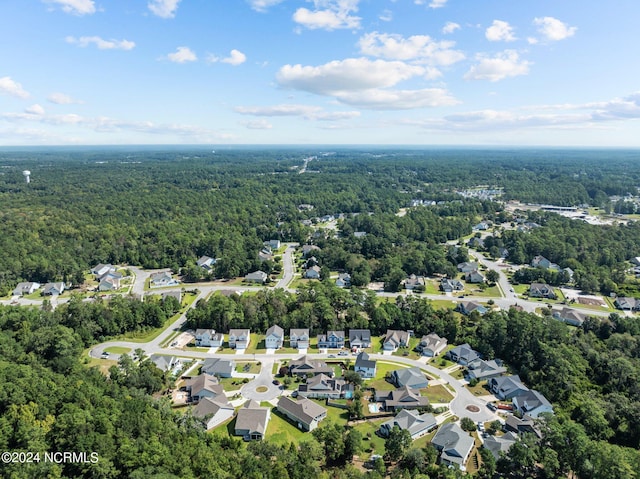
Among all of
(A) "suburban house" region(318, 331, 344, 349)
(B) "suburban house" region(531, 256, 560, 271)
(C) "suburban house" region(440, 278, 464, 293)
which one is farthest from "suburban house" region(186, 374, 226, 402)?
(B) "suburban house" region(531, 256, 560, 271)

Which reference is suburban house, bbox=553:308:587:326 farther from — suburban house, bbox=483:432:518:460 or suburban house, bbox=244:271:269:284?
suburban house, bbox=244:271:269:284

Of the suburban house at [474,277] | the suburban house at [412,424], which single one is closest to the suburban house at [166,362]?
the suburban house at [412,424]

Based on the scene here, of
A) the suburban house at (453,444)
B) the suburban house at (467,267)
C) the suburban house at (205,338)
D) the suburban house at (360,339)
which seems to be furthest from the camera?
the suburban house at (467,267)

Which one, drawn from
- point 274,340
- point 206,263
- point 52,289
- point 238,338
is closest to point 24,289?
point 52,289

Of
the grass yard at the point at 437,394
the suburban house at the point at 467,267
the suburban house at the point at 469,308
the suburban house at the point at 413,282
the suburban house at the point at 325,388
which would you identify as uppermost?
the suburban house at the point at 467,267

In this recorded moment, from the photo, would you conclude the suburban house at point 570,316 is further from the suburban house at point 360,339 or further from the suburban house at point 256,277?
the suburban house at point 256,277

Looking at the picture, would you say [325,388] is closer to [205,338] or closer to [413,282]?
[205,338]
